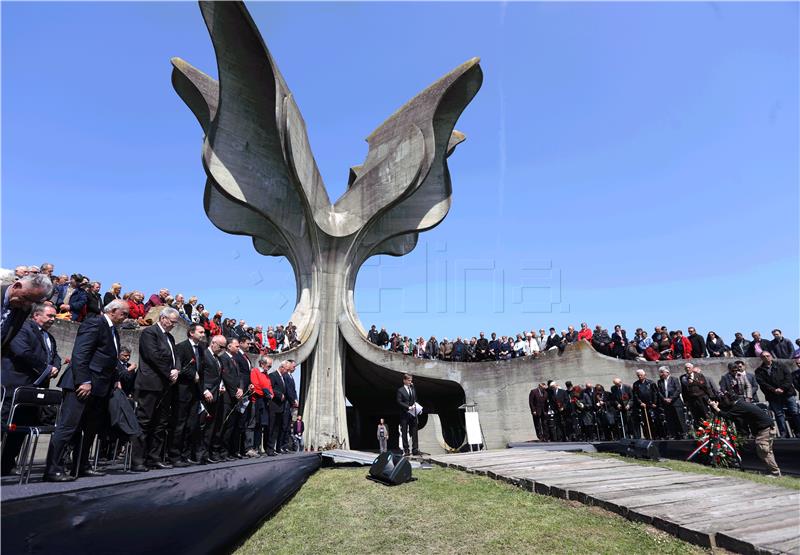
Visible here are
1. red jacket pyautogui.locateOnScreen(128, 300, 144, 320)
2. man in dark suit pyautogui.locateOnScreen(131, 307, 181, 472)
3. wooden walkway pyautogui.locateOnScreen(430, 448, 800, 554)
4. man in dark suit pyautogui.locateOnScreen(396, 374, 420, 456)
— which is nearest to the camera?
wooden walkway pyautogui.locateOnScreen(430, 448, 800, 554)

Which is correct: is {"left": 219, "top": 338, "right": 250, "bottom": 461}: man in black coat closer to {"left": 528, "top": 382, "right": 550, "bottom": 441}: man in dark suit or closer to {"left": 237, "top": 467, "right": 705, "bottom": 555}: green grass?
{"left": 237, "top": 467, "right": 705, "bottom": 555}: green grass

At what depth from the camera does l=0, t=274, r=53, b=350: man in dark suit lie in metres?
3.60

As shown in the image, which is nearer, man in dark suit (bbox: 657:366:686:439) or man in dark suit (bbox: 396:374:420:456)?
man in dark suit (bbox: 657:366:686:439)

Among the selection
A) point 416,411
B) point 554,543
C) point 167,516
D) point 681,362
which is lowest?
point 554,543

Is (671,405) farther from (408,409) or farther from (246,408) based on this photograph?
(246,408)

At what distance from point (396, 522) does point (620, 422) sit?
1117 cm

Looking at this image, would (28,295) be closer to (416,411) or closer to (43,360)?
(43,360)

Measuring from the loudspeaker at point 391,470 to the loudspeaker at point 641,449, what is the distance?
16.6ft

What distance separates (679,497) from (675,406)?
7571 millimetres

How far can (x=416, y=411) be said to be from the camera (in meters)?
12.6

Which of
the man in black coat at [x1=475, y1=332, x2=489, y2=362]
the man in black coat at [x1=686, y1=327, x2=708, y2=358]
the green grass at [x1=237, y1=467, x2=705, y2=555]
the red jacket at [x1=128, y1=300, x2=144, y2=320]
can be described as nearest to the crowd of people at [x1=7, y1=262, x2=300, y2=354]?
the red jacket at [x1=128, y1=300, x2=144, y2=320]

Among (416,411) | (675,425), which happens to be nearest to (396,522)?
(416,411)

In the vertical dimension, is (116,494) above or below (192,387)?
below

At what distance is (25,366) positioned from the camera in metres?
4.75
